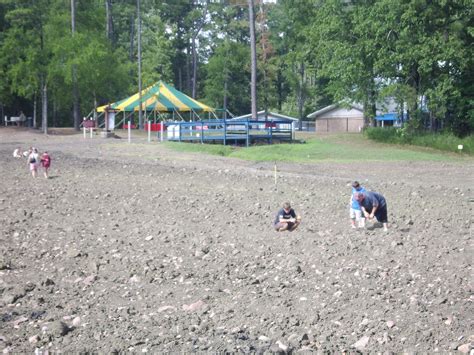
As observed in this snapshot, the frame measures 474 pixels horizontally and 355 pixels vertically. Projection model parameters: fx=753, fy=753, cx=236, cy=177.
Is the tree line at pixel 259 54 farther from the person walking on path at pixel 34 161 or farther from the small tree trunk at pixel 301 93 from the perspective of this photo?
the person walking on path at pixel 34 161

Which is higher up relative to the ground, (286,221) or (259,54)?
(259,54)

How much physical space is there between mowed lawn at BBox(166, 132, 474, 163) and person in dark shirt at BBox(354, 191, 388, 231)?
1893cm

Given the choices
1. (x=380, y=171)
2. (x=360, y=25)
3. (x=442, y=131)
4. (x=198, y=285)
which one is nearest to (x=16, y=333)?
(x=198, y=285)

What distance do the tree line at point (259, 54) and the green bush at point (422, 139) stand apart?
0.73 meters

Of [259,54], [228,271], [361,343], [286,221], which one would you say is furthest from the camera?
[259,54]

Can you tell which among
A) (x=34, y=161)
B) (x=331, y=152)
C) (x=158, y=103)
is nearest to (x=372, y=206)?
(x=34, y=161)

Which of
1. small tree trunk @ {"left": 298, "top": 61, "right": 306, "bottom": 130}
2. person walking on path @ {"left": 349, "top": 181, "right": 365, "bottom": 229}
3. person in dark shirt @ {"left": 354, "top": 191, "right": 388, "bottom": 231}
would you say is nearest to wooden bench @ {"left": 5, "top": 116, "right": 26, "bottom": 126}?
small tree trunk @ {"left": 298, "top": 61, "right": 306, "bottom": 130}

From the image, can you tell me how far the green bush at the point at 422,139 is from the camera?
37.7 meters

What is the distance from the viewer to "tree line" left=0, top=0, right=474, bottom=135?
38875mm

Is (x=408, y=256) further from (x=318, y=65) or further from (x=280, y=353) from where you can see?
(x=318, y=65)

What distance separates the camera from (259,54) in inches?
3081

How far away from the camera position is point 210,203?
2008 cm

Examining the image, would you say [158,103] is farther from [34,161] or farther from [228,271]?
[228,271]

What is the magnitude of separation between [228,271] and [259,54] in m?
67.4
